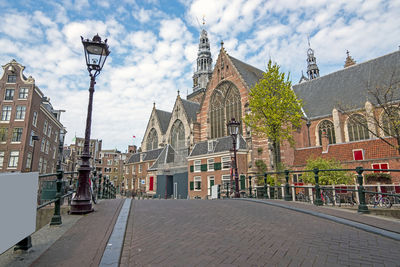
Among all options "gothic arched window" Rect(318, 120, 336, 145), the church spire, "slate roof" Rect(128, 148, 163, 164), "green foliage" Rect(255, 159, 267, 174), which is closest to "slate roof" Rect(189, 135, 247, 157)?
"green foliage" Rect(255, 159, 267, 174)

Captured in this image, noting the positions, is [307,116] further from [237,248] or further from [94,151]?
[94,151]

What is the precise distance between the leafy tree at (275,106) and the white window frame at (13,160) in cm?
2380

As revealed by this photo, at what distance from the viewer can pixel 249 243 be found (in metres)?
3.67

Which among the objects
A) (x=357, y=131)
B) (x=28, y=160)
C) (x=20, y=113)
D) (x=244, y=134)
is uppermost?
(x=20, y=113)

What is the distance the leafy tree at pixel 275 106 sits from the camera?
1970 centimetres

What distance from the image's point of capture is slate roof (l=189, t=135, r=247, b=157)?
2537 centimetres

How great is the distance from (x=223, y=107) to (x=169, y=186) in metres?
12.9

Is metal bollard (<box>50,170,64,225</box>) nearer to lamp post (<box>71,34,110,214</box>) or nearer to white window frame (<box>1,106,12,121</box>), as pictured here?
lamp post (<box>71,34,110,214</box>)

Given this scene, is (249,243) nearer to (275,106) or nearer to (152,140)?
(275,106)

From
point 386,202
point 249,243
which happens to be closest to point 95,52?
point 249,243

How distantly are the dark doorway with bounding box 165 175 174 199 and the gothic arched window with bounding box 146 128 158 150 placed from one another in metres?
9.83

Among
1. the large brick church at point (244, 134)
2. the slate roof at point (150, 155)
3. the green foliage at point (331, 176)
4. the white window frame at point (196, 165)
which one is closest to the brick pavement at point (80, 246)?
the green foliage at point (331, 176)

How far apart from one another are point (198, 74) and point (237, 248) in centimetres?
5884

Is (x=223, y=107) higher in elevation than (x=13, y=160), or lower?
higher
